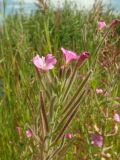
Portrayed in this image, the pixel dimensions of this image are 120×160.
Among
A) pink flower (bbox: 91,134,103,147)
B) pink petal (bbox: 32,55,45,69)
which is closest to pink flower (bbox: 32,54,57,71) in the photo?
pink petal (bbox: 32,55,45,69)

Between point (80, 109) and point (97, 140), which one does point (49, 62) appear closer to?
point (97, 140)

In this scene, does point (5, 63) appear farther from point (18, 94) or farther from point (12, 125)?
point (12, 125)

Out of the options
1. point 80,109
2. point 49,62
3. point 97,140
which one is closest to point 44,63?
point 49,62

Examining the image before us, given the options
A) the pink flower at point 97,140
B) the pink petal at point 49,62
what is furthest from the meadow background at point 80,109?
the pink petal at point 49,62

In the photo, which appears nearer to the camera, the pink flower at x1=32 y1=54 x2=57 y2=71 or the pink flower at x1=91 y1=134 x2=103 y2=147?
the pink flower at x1=32 y1=54 x2=57 y2=71

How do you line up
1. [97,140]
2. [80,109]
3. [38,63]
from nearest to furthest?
[38,63]
[97,140]
[80,109]

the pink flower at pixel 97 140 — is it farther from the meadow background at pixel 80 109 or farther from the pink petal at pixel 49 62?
the pink petal at pixel 49 62

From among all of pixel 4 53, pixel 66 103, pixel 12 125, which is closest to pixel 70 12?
pixel 4 53

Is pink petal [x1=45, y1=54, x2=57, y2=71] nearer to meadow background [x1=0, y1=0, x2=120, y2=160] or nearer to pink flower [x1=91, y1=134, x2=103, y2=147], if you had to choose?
meadow background [x1=0, y1=0, x2=120, y2=160]
